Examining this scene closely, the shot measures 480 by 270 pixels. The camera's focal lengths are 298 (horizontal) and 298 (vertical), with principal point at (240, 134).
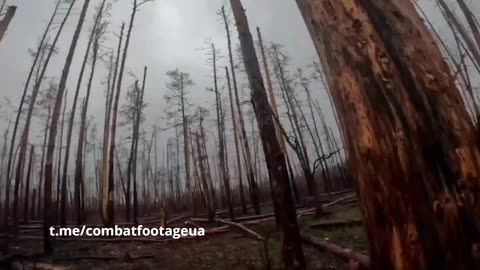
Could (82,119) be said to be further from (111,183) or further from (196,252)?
(196,252)

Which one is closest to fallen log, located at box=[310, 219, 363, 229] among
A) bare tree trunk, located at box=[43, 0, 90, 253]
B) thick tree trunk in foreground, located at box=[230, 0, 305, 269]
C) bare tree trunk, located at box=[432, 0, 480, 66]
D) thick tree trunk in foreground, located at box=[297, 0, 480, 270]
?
thick tree trunk in foreground, located at box=[230, 0, 305, 269]

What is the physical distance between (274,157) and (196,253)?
2762mm

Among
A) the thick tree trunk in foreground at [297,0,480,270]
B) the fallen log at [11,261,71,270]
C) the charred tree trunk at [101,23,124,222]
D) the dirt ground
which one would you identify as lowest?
the dirt ground

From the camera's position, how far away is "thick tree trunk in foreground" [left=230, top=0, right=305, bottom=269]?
3586 mm

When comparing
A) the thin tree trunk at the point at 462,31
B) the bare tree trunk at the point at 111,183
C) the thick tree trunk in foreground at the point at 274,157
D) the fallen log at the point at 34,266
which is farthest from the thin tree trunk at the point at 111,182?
the thin tree trunk at the point at 462,31

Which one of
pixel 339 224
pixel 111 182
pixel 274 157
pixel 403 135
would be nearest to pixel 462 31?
pixel 339 224

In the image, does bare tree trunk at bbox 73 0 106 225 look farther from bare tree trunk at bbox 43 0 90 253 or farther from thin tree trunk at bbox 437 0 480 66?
thin tree trunk at bbox 437 0 480 66

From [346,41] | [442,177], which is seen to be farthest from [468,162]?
[346,41]

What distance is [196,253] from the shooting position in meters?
5.47

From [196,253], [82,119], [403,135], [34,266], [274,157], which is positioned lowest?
[196,253]

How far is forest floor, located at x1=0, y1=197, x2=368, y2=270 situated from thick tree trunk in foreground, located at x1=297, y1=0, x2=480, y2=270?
2880 millimetres

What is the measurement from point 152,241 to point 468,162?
6721mm

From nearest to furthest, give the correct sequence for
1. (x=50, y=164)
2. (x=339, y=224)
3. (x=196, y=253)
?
(x=196, y=253) → (x=339, y=224) → (x=50, y=164)

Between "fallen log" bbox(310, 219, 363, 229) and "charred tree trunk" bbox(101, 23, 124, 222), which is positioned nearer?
"fallen log" bbox(310, 219, 363, 229)
